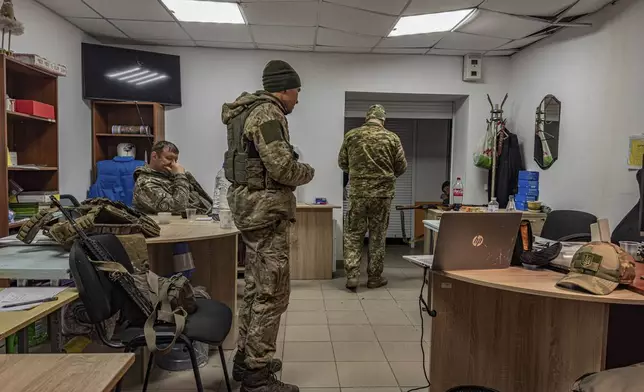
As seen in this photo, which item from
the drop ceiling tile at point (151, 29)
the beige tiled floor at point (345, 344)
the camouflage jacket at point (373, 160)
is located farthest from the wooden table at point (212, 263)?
the drop ceiling tile at point (151, 29)

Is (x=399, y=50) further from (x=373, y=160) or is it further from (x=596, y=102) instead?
(x=596, y=102)

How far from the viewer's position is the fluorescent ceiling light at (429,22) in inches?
156

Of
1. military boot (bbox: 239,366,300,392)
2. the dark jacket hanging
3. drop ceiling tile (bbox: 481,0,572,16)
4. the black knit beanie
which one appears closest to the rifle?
military boot (bbox: 239,366,300,392)

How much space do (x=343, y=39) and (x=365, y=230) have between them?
2.05 m

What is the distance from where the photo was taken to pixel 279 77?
2.41 meters

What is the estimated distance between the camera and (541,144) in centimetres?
458

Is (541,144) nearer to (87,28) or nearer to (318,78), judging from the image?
(318,78)

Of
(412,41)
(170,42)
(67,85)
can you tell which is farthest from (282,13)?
(67,85)

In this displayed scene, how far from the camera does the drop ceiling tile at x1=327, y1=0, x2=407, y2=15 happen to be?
3.58m

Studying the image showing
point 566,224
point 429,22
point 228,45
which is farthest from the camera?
point 228,45

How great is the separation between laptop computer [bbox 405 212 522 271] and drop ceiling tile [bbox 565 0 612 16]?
272 cm

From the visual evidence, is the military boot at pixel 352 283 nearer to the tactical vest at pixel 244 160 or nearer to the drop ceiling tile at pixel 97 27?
the tactical vest at pixel 244 160

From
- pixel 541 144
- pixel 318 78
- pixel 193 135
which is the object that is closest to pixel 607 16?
pixel 541 144

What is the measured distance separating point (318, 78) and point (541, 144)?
2.59 metres
